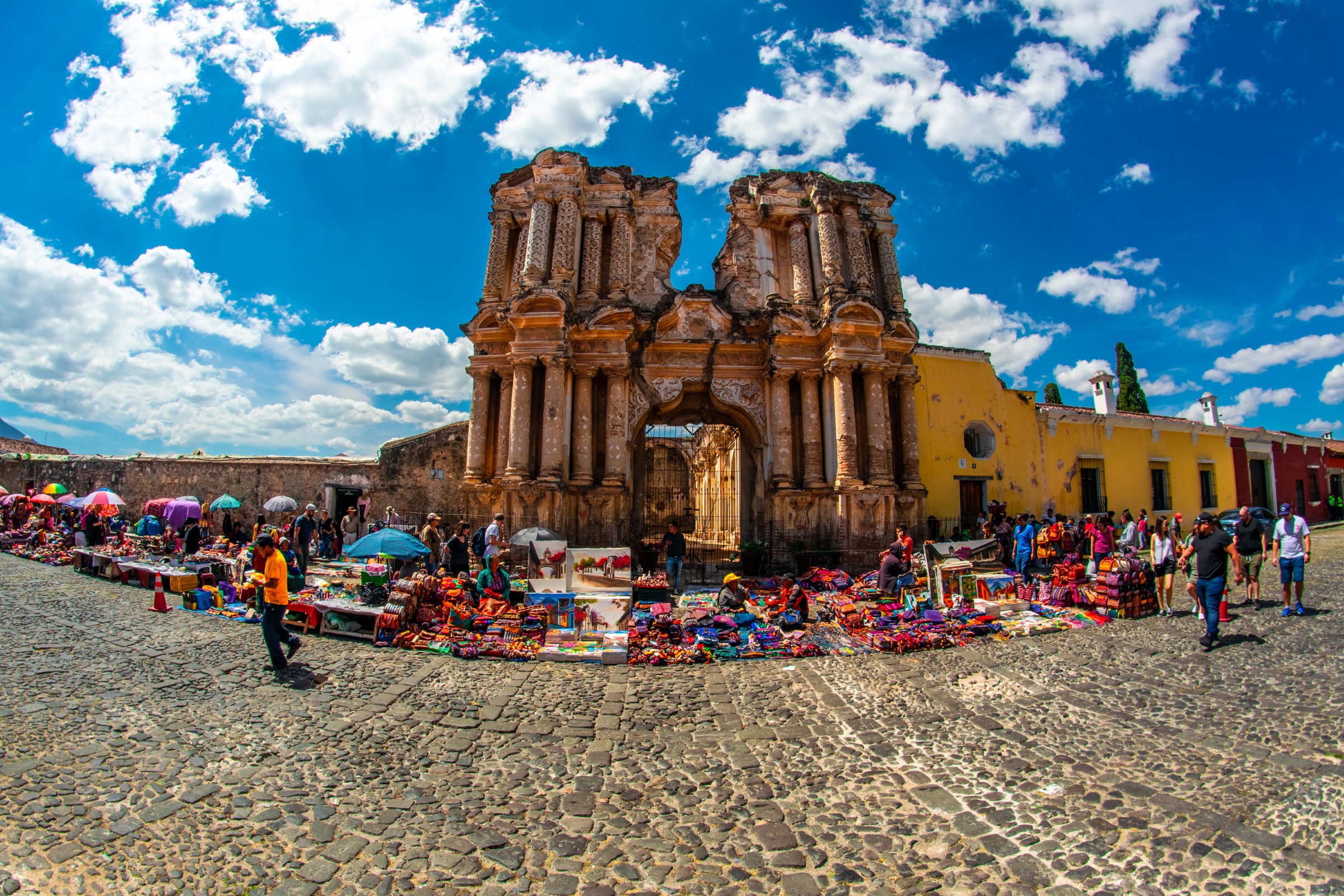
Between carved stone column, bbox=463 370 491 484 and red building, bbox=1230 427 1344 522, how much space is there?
2796cm

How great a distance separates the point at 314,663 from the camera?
6.89 meters

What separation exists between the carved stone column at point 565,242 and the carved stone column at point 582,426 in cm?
252

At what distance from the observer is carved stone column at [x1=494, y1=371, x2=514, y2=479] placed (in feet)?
47.1

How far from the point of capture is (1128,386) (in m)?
30.2

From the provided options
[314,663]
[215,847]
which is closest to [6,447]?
[314,663]

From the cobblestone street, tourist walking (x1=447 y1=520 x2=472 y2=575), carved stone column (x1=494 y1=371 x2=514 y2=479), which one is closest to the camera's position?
the cobblestone street

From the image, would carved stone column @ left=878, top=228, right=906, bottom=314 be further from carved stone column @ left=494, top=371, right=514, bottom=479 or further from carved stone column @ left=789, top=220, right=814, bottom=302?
carved stone column @ left=494, top=371, right=514, bottom=479

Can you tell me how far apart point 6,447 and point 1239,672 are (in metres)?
36.2

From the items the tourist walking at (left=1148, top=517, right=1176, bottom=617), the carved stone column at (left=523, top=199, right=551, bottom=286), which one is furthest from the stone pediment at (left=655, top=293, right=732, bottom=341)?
the tourist walking at (left=1148, top=517, right=1176, bottom=617)

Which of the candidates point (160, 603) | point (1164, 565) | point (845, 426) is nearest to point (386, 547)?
point (160, 603)

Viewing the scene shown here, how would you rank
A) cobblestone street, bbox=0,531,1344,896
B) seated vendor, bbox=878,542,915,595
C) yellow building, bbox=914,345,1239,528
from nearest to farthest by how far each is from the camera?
cobblestone street, bbox=0,531,1344,896 < seated vendor, bbox=878,542,915,595 < yellow building, bbox=914,345,1239,528

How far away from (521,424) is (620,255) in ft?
17.7

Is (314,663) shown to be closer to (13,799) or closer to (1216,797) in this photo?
(13,799)

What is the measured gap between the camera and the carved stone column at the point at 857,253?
51.9 ft
